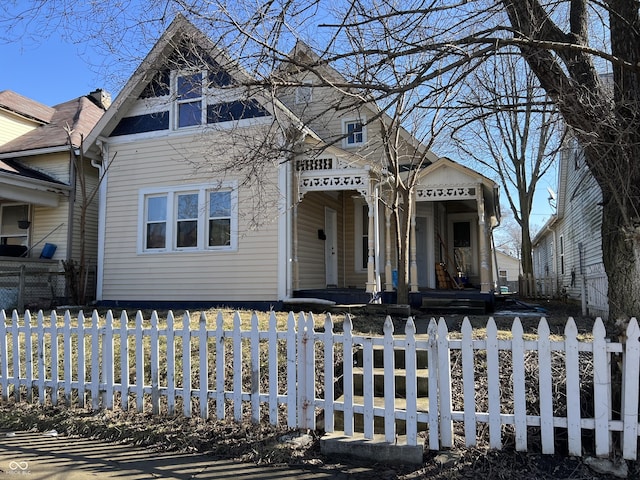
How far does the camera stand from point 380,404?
14.4 feet

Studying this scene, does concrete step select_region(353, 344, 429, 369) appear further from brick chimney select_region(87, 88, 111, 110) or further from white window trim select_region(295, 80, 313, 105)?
brick chimney select_region(87, 88, 111, 110)

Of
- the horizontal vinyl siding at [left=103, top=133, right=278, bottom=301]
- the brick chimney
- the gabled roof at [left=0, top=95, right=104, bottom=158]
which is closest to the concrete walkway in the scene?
the horizontal vinyl siding at [left=103, top=133, right=278, bottom=301]

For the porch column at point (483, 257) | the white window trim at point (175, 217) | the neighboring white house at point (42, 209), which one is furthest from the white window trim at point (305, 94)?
the neighboring white house at point (42, 209)

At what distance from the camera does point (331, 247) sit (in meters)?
13.9

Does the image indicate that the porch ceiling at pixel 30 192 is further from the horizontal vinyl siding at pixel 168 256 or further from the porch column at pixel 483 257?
the porch column at pixel 483 257

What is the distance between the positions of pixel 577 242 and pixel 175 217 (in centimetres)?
1331

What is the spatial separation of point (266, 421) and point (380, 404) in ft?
3.55

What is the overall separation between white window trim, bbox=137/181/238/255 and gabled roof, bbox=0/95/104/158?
3762 mm

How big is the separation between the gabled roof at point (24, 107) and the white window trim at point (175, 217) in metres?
7.50

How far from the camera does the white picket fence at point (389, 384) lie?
138 inches

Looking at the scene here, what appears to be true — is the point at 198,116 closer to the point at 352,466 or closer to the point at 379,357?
the point at 379,357

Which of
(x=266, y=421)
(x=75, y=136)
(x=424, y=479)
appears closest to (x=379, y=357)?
(x=266, y=421)

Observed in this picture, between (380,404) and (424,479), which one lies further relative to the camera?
(380,404)

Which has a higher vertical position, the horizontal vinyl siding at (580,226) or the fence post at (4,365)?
the horizontal vinyl siding at (580,226)
